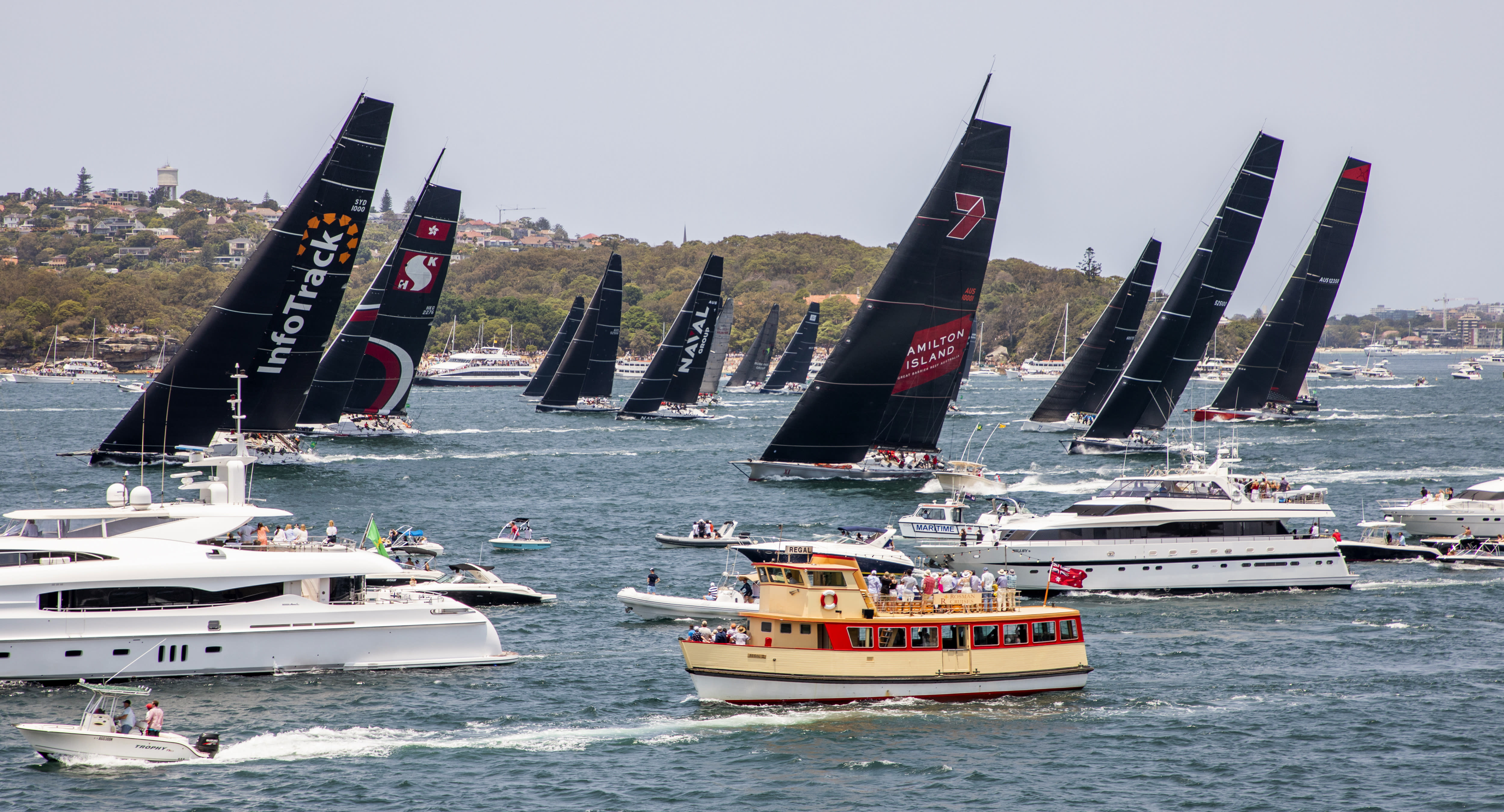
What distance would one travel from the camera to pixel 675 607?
3581 centimetres

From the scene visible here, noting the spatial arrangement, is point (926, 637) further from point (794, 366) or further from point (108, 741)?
point (794, 366)

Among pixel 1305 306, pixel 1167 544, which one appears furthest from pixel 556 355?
pixel 1167 544

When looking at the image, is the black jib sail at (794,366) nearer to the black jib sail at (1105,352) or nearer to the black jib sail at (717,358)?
the black jib sail at (717,358)

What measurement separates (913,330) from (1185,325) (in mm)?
24838

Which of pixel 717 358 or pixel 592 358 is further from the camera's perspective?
pixel 717 358

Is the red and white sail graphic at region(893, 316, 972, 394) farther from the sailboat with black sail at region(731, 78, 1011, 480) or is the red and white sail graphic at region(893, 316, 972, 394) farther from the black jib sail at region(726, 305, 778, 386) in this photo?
the black jib sail at region(726, 305, 778, 386)

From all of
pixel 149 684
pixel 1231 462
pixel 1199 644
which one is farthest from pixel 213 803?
A: pixel 1231 462

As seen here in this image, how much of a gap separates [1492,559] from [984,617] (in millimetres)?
26077

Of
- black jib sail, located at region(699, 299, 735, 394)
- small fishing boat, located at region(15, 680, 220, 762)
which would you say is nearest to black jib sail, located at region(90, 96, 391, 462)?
small fishing boat, located at region(15, 680, 220, 762)

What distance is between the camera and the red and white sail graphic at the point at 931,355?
2520 inches

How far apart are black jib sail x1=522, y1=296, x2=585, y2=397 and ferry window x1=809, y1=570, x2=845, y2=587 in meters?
108

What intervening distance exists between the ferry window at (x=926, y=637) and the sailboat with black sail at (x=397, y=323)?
5848 centimetres

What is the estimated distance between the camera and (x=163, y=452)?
179ft

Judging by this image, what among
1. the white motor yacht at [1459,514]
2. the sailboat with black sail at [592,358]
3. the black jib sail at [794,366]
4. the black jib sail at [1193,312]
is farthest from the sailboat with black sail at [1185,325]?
the black jib sail at [794,366]
